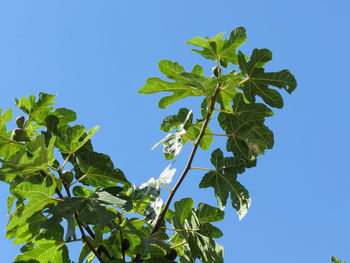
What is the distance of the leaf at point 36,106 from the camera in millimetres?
2395

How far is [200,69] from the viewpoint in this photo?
2.41m

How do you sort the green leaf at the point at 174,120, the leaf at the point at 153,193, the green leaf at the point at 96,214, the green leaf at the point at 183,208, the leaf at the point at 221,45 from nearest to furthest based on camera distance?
the green leaf at the point at 96,214
the leaf at the point at 153,193
the green leaf at the point at 183,208
the leaf at the point at 221,45
the green leaf at the point at 174,120

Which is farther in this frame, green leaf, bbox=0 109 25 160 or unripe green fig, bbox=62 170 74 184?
green leaf, bbox=0 109 25 160

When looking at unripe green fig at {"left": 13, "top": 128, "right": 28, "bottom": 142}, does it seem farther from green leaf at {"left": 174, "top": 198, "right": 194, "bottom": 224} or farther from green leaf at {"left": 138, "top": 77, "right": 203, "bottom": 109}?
green leaf at {"left": 174, "top": 198, "right": 194, "bottom": 224}

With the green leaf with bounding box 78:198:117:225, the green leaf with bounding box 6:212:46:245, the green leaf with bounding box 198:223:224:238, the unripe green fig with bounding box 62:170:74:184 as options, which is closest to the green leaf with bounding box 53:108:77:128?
the unripe green fig with bounding box 62:170:74:184

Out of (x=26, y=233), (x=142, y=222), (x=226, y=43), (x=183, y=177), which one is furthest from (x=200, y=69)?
(x=26, y=233)

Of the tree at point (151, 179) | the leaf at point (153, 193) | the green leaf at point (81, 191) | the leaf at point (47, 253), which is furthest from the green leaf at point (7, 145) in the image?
the leaf at point (153, 193)

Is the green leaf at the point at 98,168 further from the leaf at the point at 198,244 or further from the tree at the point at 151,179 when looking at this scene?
the leaf at the point at 198,244

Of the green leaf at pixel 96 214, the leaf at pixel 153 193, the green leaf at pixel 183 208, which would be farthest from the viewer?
the green leaf at pixel 183 208

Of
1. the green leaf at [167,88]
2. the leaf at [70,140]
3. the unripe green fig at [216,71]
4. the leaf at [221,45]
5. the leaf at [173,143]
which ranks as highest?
the leaf at [221,45]

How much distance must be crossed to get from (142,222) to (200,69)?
0.92 m

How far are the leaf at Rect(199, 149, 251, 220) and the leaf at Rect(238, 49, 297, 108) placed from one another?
0.36 meters

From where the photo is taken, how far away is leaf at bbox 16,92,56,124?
2.39 meters

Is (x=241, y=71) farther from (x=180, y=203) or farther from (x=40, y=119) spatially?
(x=40, y=119)
